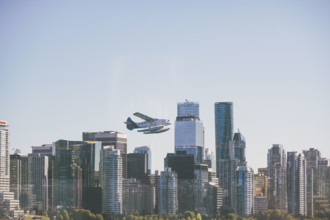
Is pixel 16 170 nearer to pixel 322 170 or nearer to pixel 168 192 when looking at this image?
pixel 168 192

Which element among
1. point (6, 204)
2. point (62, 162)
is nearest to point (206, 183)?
point (62, 162)

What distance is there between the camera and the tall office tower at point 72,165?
15550 cm

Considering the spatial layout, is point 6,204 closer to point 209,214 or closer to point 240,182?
point 209,214

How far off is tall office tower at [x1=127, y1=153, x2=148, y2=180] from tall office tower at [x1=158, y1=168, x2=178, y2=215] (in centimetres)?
1080

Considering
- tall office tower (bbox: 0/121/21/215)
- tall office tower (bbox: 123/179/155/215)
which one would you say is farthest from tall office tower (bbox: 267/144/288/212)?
tall office tower (bbox: 0/121/21/215)

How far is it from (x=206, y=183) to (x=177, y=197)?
21072 mm

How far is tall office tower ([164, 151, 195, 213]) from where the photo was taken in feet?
495

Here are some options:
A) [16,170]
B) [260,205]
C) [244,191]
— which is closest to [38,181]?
[16,170]

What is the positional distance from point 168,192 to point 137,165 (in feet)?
83.4

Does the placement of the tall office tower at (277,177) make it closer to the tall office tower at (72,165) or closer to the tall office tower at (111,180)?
the tall office tower at (111,180)

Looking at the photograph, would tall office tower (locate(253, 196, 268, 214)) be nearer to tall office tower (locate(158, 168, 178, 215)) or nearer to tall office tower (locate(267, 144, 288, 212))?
tall office tower (locate(267, 144, 288, 212))

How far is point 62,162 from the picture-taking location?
16712 centimetres

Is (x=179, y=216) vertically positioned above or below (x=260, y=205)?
below

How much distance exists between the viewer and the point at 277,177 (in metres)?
167
